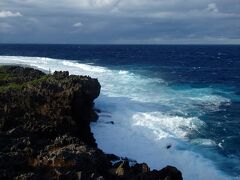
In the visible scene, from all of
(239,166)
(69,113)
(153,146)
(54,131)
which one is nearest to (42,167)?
(54,131)

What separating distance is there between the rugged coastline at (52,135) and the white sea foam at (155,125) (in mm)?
3177

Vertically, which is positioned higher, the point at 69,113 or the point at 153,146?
the point at 69,113

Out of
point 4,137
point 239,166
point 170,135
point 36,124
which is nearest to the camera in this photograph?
point 4,137

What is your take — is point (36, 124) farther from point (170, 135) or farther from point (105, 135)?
point (170, 135)

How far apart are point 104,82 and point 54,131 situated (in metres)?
41.2

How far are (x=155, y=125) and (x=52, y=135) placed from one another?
15715 mm

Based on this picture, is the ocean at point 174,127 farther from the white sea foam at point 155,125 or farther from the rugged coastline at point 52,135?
the rugged coastline at point 52,135

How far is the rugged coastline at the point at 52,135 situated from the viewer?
966 inches

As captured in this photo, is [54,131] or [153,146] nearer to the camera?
[54,131]

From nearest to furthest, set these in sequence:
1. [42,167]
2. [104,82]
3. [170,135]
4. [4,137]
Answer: [42,167]
[4,137]
[170,135]
[104,82]

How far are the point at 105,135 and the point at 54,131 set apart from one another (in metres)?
9.69

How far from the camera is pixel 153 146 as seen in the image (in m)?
39.0

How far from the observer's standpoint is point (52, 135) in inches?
1262

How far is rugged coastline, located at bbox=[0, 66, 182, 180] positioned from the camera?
2455cm
